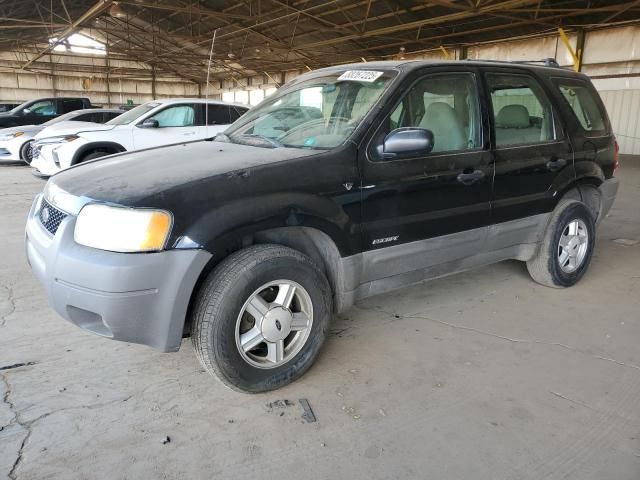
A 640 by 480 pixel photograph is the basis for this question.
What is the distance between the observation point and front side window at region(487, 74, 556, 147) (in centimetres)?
353

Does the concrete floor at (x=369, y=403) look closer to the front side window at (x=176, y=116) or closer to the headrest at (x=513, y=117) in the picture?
the headrest at (x=513, y=117)

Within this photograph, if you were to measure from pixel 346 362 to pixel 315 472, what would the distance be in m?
0.95

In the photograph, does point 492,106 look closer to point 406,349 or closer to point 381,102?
point 381,102

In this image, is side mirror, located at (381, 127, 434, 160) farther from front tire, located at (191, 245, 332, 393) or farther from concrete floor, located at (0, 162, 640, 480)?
concrete floor, located at (0, 162, 640, 480)

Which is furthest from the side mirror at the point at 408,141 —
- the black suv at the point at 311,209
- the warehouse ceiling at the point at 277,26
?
the warehouse ceiling at the point at 277,26

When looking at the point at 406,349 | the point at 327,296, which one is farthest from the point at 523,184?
the point at 327,296

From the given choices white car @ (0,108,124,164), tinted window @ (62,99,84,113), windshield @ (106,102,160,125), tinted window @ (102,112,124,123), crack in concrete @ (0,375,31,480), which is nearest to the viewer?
crack in concrete @ (0,375,31,480)

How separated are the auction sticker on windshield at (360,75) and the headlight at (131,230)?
163 cm

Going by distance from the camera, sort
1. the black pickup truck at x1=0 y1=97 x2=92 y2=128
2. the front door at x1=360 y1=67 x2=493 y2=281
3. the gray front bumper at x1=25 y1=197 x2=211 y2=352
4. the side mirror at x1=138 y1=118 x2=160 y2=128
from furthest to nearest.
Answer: the black pickup truck at x1=0 y1=97 x2=92 y2=128 < the side mirror at x1=138 y1=118 x2=160 y2=128 < the front door at x1=360 y1=67 x2=493 y2=281 < the gray front bumper at x1=25 y1=197 x2=211 y2=352

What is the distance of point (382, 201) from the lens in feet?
9.59

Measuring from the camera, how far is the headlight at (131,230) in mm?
2232

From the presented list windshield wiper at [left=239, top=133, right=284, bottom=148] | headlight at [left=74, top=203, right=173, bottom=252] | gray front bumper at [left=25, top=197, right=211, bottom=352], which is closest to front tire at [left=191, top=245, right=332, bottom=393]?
gray front bumper at [left=25, top=197, right=211, bottom=352]

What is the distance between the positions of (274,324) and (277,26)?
68.7 feet

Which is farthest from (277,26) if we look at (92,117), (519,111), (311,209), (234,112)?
(311,209)
